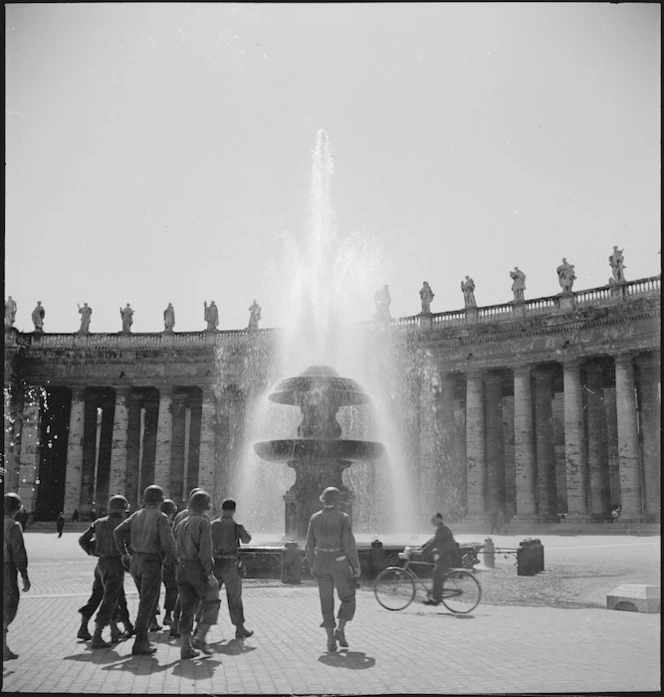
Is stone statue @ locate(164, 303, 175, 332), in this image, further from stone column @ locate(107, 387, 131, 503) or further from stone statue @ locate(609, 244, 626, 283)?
stone statue @ locate(609, 244, 626, 283)

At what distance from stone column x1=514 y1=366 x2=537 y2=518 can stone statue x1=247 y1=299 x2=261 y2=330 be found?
18.8 metres

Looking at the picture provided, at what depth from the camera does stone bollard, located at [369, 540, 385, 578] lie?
69.8 ft

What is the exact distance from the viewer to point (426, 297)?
5538 cm

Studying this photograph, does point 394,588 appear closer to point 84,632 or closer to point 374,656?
point 374,656

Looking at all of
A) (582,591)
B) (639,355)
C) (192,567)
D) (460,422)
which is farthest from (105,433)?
(192,567)

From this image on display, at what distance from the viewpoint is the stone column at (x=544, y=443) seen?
167 ft

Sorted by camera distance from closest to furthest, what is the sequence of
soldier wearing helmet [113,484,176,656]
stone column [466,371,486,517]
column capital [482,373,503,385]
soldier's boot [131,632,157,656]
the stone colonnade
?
soldier's boot [131,632,157,656], soldier wearing helmet [113,484,176,656], the stone colonnade, stone column [466,371,486,517], column capital [482,373,503,385]

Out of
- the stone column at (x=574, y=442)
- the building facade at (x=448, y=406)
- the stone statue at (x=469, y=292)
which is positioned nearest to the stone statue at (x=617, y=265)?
the building facade at (x=448, y=406)

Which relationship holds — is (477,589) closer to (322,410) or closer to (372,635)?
(372,635)

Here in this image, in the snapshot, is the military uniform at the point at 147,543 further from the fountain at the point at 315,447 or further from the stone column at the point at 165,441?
the stone column at the point at 165,441

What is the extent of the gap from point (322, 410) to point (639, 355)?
94.4 ft

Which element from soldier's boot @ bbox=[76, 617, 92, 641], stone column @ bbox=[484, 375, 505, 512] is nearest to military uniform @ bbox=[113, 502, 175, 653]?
soldier's boot @ bbox=[76, 617, 92, 641]

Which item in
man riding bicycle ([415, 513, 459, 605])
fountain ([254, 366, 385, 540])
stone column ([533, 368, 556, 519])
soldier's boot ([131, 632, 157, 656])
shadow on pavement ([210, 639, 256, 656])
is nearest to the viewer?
soldier's boot ([131, 632, 157, 656])

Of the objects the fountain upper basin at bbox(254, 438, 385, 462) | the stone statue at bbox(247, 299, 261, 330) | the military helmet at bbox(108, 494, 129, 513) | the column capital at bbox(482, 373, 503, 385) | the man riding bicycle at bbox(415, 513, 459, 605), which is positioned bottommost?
the man riding bicycle at bbox(415, 513, 459, 605)
